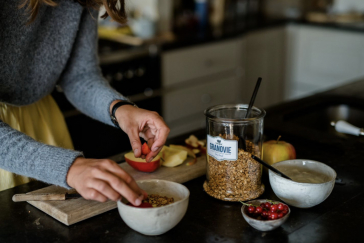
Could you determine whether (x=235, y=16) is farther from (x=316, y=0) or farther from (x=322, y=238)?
(x=322, y=238)

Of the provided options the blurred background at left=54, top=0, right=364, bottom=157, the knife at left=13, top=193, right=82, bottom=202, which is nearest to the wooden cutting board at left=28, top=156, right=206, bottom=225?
the knife at left=13, top=193, right=82, bottom=202

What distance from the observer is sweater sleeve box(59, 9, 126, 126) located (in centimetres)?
135

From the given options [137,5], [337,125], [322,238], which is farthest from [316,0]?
[322,238]

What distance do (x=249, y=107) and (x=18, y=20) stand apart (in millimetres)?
635

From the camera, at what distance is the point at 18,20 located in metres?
1.20

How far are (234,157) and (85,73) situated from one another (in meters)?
0.61

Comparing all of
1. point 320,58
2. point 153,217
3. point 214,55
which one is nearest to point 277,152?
point 153,217

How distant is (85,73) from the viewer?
55.1 inches

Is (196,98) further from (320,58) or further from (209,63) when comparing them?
(320,58)

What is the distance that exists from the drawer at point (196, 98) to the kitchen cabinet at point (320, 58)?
0.72 metres

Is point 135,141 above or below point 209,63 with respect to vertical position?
above

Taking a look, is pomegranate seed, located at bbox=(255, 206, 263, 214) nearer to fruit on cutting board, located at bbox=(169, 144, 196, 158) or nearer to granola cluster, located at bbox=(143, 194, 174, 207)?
granola cluster, located at bbox=(143, 194, 174, 207)

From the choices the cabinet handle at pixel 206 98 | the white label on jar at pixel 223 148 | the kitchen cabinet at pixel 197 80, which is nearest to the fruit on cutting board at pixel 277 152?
the white label on jar at pixel 223 148

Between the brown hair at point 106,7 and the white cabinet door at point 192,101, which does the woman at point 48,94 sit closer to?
the brown hair at point 106,7
